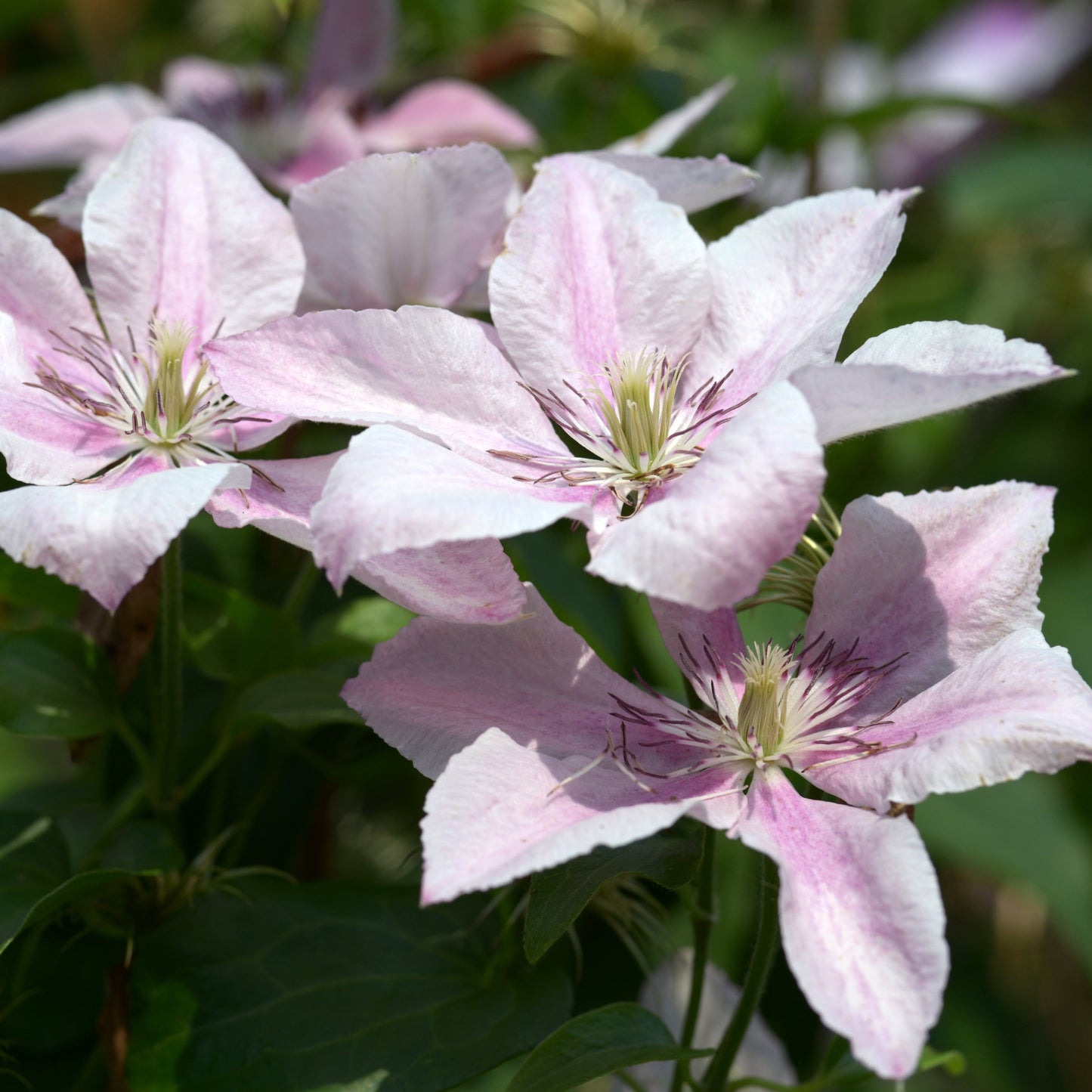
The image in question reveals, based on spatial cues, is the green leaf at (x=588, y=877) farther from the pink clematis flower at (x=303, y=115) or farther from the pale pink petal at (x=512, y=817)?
the pink clematis flower at (x=303, y=115)

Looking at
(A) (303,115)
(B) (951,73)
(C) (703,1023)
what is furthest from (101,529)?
(B) (951,73)

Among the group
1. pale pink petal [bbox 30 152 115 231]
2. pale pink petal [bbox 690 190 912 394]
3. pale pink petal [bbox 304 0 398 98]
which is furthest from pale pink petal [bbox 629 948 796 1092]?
pale pink petal [bbox 304 0 398 98]

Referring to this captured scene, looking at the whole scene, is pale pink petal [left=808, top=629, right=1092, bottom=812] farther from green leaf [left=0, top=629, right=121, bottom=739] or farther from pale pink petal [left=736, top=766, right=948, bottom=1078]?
green leaf [left=0, top=629, right=121, bottom=739]

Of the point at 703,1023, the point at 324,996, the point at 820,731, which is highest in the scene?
the point at 820,731

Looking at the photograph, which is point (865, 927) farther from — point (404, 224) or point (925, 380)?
point (404, 224)

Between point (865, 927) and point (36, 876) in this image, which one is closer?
point (865, 927)

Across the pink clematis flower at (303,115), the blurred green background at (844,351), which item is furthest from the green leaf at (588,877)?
the pink clematis flower at (303,115)
